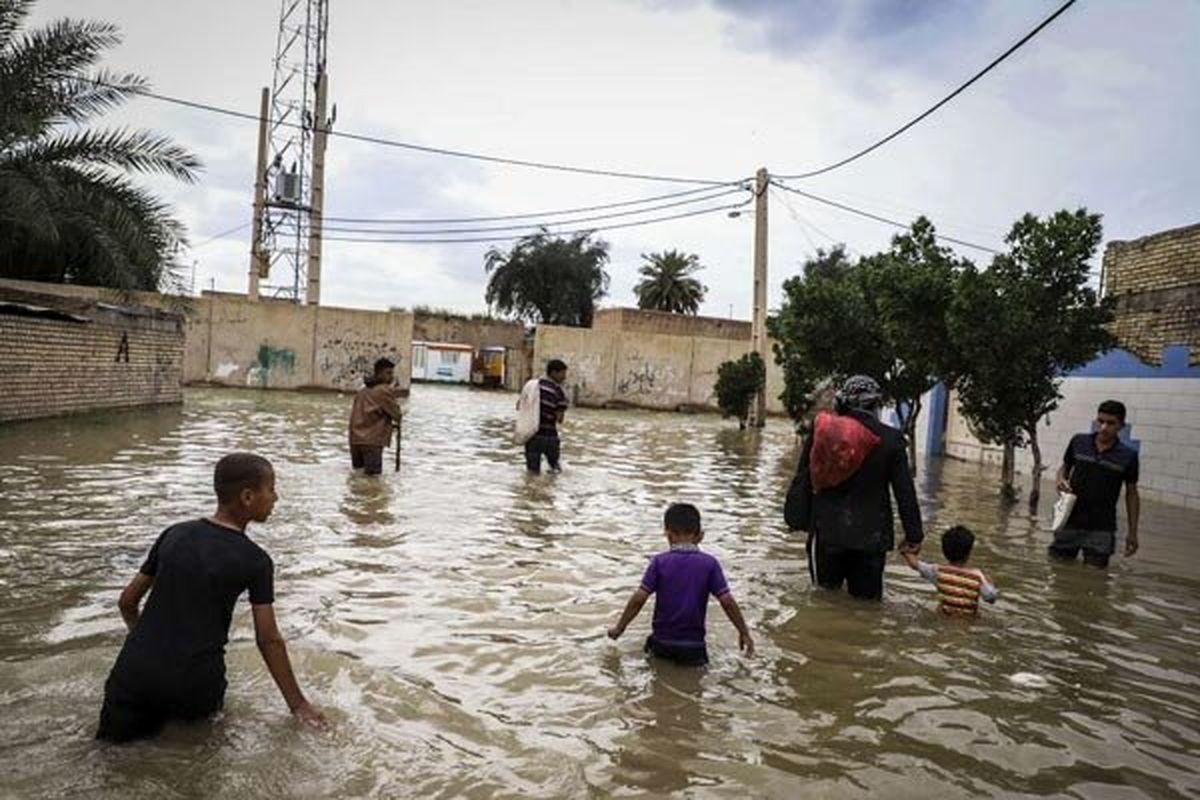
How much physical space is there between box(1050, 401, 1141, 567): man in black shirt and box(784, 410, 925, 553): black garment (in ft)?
8.56

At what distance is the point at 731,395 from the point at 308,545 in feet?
70.2

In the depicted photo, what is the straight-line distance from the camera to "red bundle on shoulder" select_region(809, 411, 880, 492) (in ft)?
20.8

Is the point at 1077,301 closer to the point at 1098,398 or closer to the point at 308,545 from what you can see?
the point at 1098,398

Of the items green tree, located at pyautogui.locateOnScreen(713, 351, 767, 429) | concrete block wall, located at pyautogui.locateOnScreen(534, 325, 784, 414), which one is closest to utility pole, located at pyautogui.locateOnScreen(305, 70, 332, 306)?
concrete block wall, located at pyautogui.locateOnScreen(534, 325, 784, 414)

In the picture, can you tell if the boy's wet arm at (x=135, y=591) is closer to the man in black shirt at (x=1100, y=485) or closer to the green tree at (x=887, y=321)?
the man in black shirt at (x=1100, y=485)

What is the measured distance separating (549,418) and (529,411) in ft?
1.10

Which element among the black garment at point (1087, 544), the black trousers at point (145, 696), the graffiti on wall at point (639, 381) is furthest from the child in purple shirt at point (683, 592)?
the graffiti on wall at point (639, 381)

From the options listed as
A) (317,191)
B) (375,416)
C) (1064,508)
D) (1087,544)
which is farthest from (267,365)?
(1087,544)

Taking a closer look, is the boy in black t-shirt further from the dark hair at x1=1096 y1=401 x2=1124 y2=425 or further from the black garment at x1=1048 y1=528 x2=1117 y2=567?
the black garment at x1=1048 y1=528 x2=1117 y2=567

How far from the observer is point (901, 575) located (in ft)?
26.2

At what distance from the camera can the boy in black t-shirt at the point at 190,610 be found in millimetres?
3656

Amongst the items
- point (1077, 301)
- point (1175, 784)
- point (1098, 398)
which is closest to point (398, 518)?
point (1175, 784)

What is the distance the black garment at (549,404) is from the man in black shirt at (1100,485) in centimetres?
636

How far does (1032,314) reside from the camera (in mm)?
12562
